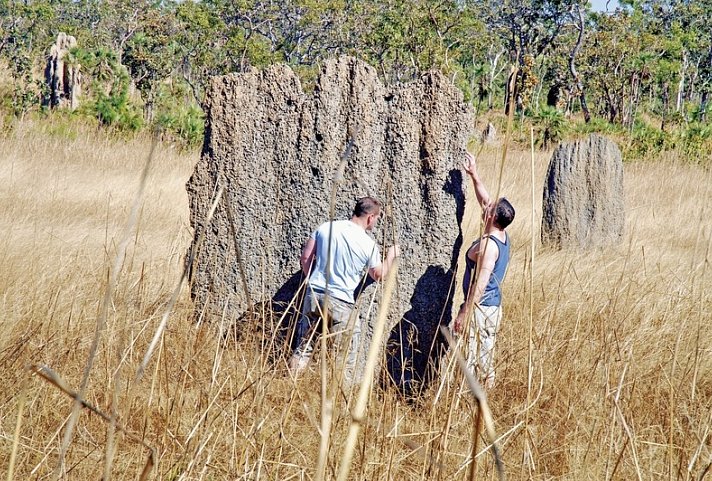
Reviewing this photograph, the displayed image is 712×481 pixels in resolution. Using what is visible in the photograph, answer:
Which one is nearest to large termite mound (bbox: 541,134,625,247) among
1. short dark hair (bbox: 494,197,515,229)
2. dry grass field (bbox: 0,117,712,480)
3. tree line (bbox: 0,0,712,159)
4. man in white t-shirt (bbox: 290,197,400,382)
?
dry grass field (bbox: 0,117,712,480)

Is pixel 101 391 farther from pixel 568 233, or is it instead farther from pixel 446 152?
pixel 568 233

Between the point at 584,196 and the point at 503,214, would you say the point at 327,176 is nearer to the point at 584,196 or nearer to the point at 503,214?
the point at 503,214

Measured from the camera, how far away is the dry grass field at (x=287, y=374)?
207 centimetres

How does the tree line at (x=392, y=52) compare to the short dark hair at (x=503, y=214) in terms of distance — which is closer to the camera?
the short dark hair at (x=503, y=214)

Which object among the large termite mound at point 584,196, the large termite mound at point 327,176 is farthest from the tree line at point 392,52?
the large termite mound at point 327,176

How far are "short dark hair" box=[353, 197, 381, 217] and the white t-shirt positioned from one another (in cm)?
8

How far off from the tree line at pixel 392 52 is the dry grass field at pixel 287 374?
28.7 ft

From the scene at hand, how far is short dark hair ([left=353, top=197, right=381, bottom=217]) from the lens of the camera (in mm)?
4340

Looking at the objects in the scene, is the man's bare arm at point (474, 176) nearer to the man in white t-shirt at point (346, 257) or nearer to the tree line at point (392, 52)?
the man in white t-shirt at point (346, 257)

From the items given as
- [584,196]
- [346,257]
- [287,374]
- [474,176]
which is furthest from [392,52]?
[287,374]

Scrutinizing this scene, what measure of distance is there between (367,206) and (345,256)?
0.93ft

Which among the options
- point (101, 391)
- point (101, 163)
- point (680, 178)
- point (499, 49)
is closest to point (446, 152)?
point (101, 391)

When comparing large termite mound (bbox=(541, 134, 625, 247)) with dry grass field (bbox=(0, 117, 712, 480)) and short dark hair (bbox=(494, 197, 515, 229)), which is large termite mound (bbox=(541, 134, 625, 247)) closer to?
dry grass field (bbox=(0, 117, 712, 480))

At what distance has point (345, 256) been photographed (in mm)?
4348
